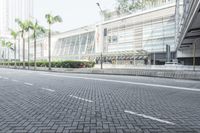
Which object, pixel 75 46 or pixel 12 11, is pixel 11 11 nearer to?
pixel 12 11

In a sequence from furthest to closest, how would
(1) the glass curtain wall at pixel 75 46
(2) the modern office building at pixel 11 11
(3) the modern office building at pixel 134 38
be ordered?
(2) the modern office building at pixel 11 11 → (1) the glass curtain wall at pixel 75 46 → (3) the modern office building at pixel 134 38

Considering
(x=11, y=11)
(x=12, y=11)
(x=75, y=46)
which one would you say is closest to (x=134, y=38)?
(x=75, y=46)

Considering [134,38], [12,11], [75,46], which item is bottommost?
[75,46]

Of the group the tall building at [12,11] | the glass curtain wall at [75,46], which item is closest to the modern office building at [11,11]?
the tall building at [12,11]

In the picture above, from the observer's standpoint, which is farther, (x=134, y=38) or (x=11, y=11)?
(x=11, y=11)

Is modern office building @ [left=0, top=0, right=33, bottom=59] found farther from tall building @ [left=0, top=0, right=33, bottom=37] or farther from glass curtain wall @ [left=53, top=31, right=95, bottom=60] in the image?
glass curtain wall @ [left=53, top=31, right=95, bottom=60]

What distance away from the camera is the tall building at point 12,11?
391 feet

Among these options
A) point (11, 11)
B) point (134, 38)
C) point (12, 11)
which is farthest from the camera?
point (11, 11)

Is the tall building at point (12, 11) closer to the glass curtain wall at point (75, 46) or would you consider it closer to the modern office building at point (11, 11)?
the modern office building at point (11, 11)

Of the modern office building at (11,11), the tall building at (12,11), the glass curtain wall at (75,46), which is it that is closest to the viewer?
the glass curtain wall at (75,46)

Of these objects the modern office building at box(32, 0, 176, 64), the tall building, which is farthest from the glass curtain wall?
the tall building

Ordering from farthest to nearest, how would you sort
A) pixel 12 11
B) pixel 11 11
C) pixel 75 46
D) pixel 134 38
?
pixel 11 11, pixel 12 11, pixel 75 46, pixel 134 38

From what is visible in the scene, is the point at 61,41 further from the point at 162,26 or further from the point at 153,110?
the point at 153,110

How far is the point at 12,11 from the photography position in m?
123
